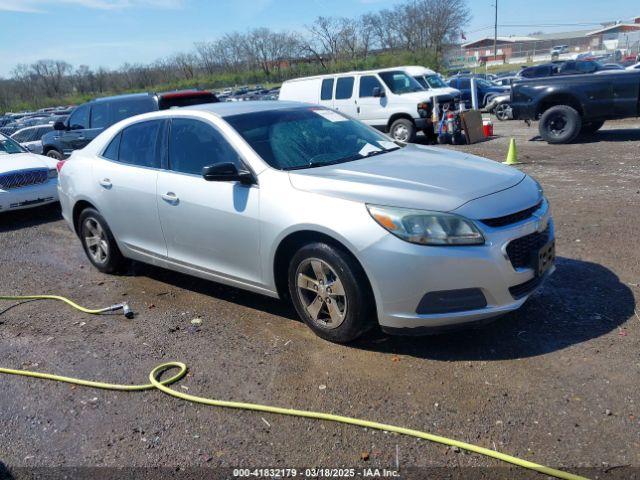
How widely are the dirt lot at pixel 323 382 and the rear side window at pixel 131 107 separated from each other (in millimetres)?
5600

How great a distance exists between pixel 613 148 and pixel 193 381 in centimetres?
1091

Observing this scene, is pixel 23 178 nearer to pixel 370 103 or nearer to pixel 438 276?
pixel 438 276

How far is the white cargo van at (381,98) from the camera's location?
1466cm

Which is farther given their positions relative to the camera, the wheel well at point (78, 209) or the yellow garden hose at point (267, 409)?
the wheel well at point (78, 209)

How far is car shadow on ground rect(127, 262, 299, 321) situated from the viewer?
15.6 ft

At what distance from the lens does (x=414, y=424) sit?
3.06 meters

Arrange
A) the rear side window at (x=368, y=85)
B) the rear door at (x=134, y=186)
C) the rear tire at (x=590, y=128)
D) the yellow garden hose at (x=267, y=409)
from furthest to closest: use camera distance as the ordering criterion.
A: 1. the rear side window at (x=368, y=85)
2. the rear tire at (x=590, y=128)
3. the rear door at (x=134, y=186)
4. the yellow garden hose at (x=267, y=409)

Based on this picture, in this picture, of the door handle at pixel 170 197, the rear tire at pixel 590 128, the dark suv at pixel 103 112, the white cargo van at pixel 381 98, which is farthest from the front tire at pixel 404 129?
the door handle at pixel 170 197

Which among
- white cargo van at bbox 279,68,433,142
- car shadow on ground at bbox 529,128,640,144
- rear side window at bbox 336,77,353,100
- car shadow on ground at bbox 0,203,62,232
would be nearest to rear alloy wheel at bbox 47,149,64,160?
car shadow on ground at bbox 0,203,62,232

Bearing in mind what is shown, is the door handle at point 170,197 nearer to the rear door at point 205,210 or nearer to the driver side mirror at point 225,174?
the rear door at point 205,210

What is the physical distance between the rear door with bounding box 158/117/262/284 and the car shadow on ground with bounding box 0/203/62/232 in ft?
17.2

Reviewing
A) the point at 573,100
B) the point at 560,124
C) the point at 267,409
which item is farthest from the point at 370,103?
the point at 267,409

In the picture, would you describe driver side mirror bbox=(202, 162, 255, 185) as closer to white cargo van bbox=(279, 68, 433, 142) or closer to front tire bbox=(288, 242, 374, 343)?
front tire bbox=(288, 242, 374, 343)

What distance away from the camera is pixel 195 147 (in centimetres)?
473
